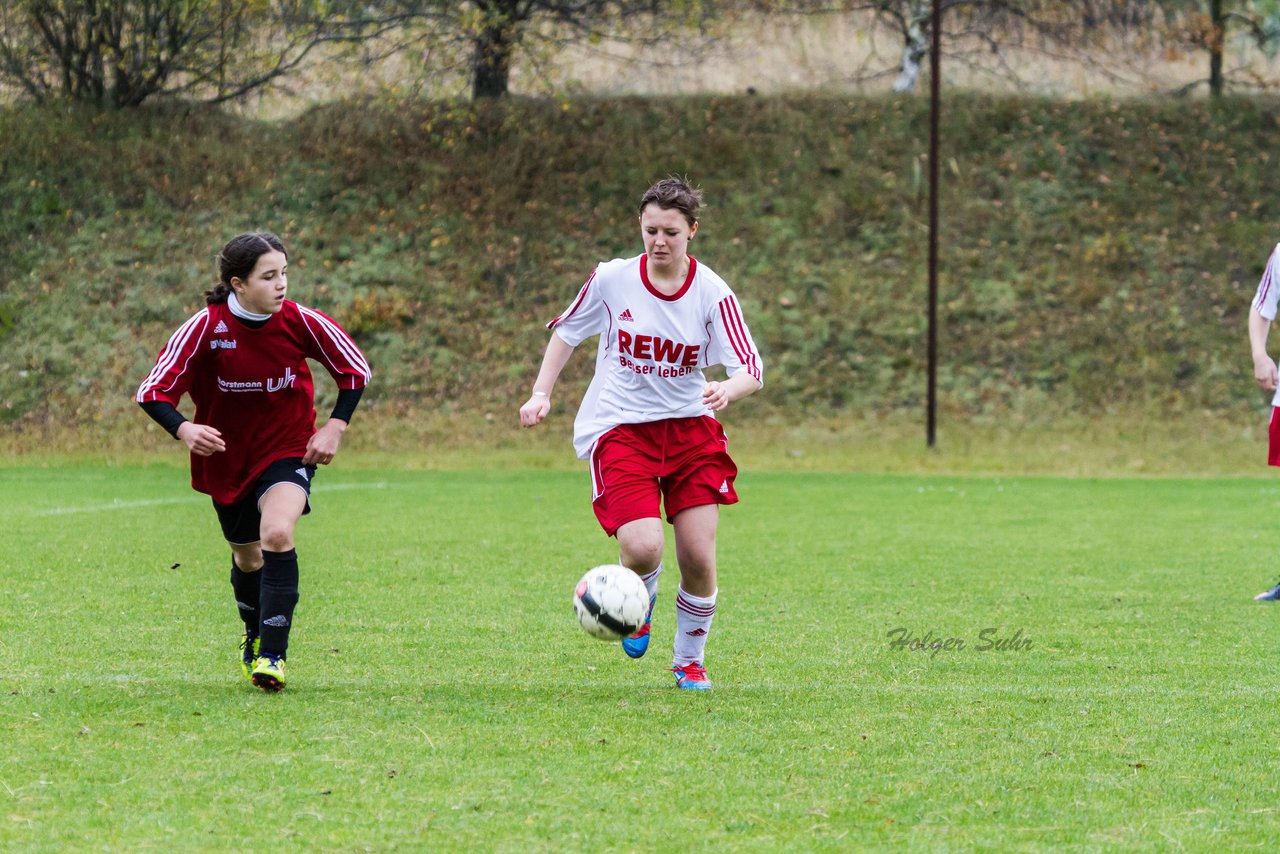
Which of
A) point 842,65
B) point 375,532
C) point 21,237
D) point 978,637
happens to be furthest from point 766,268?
point 978,637

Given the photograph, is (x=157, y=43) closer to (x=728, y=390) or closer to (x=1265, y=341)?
(x=1265, y=341)

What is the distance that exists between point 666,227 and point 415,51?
19.0 metres

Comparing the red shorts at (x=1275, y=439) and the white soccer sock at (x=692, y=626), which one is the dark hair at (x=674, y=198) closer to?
the white soccer sock at (x=692, y=626)

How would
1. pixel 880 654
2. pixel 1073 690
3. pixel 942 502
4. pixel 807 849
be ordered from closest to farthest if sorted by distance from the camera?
pixel 807 849, pixel 1073 690, pixel 880 654, pixel 942 502

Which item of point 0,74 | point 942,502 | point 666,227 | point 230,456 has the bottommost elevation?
point 942,502

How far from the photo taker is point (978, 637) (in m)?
6.74

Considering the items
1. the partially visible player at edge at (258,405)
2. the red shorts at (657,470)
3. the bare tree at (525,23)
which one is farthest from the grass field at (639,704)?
the bare tree at (525,23)

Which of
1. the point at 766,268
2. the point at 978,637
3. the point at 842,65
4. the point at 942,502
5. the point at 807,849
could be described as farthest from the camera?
the point at 842,65

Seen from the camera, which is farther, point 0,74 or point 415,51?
point 0,74

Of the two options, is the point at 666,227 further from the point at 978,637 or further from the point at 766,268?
the point at 766,268

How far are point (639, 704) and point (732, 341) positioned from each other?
1.37m

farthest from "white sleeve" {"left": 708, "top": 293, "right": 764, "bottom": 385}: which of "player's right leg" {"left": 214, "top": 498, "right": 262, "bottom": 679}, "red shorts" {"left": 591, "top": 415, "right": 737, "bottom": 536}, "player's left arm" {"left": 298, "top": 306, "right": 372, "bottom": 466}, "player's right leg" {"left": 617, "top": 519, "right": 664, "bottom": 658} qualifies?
"player's right leg" {"left": 214, "top": 498, "right": 262, "bottom": 679}

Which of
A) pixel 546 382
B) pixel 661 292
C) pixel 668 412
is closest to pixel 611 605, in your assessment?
pixel 668 412

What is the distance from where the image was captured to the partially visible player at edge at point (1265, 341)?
778 cm
